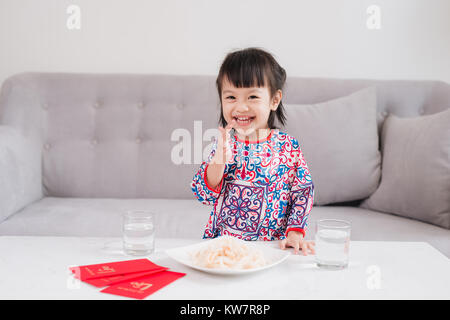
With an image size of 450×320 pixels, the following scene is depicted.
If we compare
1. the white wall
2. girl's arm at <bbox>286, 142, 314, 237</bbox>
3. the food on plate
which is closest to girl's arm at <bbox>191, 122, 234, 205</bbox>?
girl's arm at <bbox>286, 142, 314, 237</bbox>

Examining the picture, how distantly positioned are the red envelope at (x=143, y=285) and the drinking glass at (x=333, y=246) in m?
0.27

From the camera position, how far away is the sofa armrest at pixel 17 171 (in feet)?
5.44

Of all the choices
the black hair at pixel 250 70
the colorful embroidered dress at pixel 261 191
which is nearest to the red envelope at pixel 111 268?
the colorful embroidered dress at pixel 261 191

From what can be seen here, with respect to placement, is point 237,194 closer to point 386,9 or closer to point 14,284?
point 14,284

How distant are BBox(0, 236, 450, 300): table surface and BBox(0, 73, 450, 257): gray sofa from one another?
30.9 inches

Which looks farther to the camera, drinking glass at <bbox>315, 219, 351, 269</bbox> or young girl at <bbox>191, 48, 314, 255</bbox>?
young girl at <bbox>191, 48, 314, 255</bbox>

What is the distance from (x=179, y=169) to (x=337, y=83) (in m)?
0.84

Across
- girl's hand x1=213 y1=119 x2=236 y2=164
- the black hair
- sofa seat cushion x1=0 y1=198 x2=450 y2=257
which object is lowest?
sofa seat cushion x1=0 y1=198 x2=450 y2=257

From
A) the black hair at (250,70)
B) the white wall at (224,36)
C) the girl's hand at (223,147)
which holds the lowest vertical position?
the girl's hand at (223,147)

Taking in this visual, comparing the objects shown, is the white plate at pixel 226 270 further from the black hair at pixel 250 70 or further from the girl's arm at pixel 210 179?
the black hair at pixel 250 70

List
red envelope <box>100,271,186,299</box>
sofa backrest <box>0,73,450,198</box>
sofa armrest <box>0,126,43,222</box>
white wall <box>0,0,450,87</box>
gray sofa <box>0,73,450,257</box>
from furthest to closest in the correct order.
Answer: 1. white wall <box>0,0,450,87</box>
2. sofa backrest <box>0,73,450,198</box>
3. gray sofa <box>0,73,450,257</box>
4. sofa armrest <box>0,126,43,222</box>
5. red envelope <box>100,271,186,299</box>

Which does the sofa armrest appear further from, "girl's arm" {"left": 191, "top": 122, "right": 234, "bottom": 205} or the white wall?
"girl's arm" {"left": 191, "top": 122, "right": 234, "bottom": 205}

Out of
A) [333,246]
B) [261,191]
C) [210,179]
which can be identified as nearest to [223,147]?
[210,179]

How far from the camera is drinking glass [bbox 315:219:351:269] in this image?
848mm
